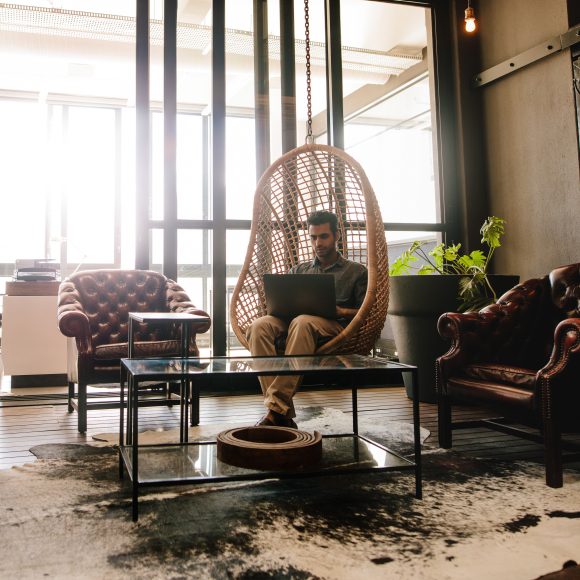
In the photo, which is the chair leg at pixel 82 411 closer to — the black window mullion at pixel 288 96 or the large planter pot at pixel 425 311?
the large planter pot at pixel 425 311

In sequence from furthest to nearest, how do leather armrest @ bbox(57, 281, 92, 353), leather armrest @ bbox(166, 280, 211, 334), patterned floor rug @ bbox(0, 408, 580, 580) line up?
leather armrest @ bbox(166, 280, 211, 334) → leather armrest @ bbox(57, 281, 92, 353) → patterned floor rug @ bbox(0, 408, 580, 580)

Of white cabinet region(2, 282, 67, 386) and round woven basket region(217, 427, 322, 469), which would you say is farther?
white cabinet region(2, 282, 67, 386)

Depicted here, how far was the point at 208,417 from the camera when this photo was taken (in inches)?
138

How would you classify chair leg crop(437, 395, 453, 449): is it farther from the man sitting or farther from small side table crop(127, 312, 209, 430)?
small side table crop(127, 312, 209, 430)

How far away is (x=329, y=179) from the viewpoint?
3943 mm

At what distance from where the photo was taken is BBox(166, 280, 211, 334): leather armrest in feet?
11.3

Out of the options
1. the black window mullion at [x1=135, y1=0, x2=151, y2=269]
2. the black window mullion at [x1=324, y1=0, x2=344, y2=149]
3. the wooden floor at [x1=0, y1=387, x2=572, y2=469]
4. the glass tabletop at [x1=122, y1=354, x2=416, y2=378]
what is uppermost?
the black window mullion at [x1=324, y1=0, x2=344, y2=149]

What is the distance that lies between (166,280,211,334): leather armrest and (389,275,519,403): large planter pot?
1391 millimetres

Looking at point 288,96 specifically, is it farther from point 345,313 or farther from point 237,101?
point 345,313

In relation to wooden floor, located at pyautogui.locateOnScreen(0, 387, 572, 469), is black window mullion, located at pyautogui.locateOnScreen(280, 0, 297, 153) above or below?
above

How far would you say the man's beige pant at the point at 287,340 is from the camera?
2.65 metres

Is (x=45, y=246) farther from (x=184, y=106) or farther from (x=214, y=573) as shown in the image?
(x=214, y=573)

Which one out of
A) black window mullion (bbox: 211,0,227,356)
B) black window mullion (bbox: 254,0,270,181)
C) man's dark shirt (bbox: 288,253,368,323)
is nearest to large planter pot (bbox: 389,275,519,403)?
man's dark shirt (bbox: 288,253,368,323)

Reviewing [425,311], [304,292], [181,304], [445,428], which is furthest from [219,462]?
[425,311]
